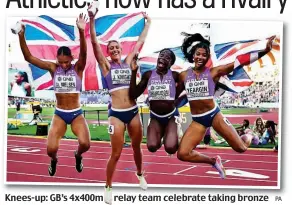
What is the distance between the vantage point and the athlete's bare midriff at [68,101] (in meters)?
4.39

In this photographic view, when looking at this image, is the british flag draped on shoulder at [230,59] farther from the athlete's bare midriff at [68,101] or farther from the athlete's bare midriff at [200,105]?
the athlete's bare midriff at [68,101]

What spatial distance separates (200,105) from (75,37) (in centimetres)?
138

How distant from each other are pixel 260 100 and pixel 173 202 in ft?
4.30

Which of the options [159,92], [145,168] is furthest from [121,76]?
[145,168]

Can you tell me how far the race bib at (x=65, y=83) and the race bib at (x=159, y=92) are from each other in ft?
2.43

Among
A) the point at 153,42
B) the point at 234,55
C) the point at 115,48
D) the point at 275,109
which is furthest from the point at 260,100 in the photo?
the point at 115,48

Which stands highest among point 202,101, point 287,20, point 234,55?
point 287,20

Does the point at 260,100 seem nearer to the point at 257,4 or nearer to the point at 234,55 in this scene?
the point at 234,55

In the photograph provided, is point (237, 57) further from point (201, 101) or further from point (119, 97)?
point (119, 97)

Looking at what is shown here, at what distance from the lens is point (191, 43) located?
4.36 m

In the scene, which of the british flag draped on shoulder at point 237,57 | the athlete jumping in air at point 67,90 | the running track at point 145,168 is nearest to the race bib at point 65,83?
the athlete jumping in air at point 67,90

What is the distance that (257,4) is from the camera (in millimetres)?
4348

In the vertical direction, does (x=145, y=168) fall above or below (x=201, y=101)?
below

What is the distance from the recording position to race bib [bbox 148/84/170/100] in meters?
4.36
